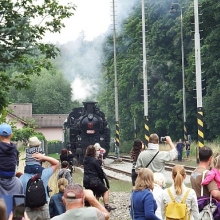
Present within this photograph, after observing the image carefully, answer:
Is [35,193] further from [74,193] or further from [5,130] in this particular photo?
[74,193]

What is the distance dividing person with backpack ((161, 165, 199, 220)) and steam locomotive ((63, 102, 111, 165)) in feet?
97.7

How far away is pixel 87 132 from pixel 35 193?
30.5 metres

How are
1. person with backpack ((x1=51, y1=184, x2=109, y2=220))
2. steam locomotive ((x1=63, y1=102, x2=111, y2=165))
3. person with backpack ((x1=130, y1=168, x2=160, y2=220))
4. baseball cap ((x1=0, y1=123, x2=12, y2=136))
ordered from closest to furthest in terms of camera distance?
person with backpack ((x1=51, y1=184, x2=109, y2=220)) < baseball cap ((x1=0, y1=123, x2=12, y2=136)) < person with backpack ((x1=130, y1=168, x2=160, y2=220)) < steam locomotive ((x1=63, y1=102, x2=111, y2=165))

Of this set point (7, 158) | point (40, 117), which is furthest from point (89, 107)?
point (40, 117)

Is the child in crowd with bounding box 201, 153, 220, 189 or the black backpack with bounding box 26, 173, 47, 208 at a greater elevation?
the child in crowd with bounding box 201, 153, 220, 189

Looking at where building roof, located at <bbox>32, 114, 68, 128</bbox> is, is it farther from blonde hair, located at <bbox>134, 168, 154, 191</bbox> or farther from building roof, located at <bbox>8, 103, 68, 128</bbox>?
blonde hair, located at <bbox>134, 168, 154, 191</bbox>

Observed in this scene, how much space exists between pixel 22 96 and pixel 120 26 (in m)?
52.0

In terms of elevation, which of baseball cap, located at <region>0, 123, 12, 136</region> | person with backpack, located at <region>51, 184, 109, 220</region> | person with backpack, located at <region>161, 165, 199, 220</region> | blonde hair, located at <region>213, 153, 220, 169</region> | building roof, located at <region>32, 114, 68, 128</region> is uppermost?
building roof, located at <region>32, 114, 68, 128</region>

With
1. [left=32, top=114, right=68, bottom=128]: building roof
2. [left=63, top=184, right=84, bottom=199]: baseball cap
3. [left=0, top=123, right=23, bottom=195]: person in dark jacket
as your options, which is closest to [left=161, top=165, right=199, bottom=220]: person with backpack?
[left=0, top=123, right=23, bottom=195]: person in dark jacket

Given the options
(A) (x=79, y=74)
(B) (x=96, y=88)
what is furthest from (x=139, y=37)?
(A) (x=79, y=74)

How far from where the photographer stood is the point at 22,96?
12206cm

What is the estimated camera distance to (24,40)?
48.2ft

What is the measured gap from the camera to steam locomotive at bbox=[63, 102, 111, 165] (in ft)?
132

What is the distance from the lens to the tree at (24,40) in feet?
47.6
